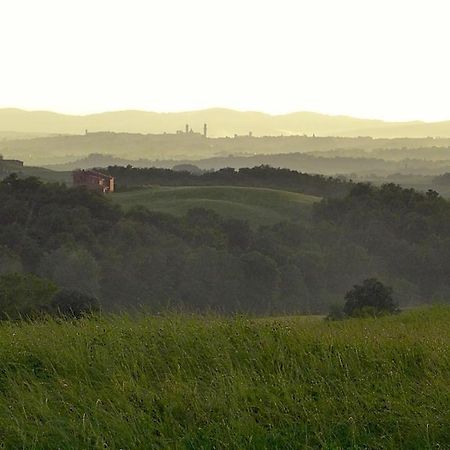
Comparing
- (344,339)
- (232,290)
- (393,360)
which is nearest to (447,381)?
(393,360)

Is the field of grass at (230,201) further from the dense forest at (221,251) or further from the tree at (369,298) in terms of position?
the tree at (369,298)

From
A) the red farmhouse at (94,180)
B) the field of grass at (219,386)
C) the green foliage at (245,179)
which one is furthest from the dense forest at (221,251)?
the field of grass at (219,386)

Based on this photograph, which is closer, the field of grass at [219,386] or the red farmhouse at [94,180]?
the field of grass at [219,386]

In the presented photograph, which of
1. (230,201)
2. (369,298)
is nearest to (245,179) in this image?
(230,201)

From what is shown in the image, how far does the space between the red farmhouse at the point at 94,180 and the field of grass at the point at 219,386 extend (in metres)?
120

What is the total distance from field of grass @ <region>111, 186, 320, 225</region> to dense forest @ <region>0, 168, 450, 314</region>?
464 inches

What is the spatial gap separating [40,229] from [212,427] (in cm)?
7841

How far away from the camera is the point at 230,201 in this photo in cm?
12875

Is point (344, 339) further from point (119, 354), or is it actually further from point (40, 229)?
point (40, 229)

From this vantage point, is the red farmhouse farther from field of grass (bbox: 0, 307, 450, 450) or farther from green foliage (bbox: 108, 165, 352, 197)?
field of grass (bbox: 0, 307, 450, 450)

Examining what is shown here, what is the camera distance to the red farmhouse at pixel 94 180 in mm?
133775

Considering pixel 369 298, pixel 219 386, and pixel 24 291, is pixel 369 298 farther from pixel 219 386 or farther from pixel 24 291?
pixel 219 386

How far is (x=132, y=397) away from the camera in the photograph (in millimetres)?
11625

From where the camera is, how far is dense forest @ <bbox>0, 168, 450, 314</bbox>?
8088 cm
